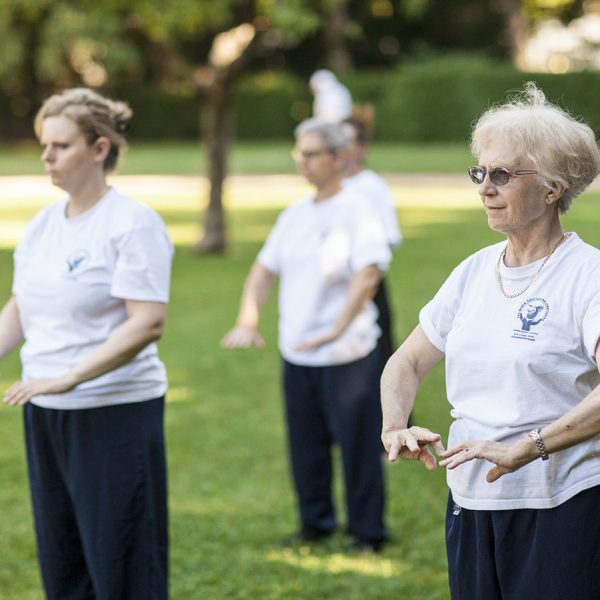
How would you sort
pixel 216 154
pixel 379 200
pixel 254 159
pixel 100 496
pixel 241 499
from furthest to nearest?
pixel 254 159 → pixel 216 154 → pixel 379 200 → pixel 241 499 → pixel 100 496

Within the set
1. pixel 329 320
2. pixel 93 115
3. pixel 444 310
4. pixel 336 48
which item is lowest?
pixel 329 320

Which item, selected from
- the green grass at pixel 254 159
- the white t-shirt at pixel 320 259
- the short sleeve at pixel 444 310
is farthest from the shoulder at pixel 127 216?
the green grass at pixel 254 159

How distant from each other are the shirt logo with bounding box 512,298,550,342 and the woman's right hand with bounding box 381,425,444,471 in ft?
1.09

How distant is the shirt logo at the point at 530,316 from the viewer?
289 cm

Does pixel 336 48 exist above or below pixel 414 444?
above

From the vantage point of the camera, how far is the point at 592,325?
2805 millimetres

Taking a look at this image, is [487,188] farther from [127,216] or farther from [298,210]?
[298,210]

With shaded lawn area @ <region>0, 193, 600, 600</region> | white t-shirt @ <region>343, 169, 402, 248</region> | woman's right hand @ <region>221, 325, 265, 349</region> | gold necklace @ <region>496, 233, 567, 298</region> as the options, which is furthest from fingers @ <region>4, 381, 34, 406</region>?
white t-shirt @ <region>343, 169, 402, 248</region>

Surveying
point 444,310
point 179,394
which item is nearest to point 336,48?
point 179,394

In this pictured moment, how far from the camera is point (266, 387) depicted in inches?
402

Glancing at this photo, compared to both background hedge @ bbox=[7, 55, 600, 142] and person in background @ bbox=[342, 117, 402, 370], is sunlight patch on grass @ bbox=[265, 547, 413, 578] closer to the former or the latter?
person in background @ bbox=[342, 117, 402, 370]

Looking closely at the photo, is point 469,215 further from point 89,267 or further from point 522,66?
point 522,66

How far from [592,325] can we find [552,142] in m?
0.47

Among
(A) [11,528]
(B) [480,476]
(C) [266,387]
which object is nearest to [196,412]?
(C) [266,387]
